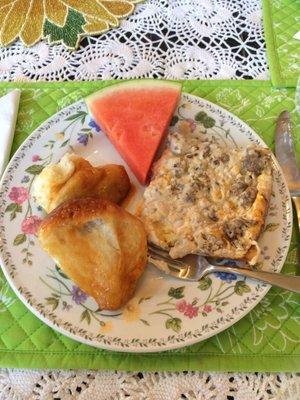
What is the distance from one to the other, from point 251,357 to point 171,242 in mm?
360

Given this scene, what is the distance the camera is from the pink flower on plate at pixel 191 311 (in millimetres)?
1134

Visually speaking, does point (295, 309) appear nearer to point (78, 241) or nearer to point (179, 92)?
point (78, 241)

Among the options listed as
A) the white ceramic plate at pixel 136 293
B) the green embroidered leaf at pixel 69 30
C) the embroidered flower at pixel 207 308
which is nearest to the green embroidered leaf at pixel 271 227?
the white ceramic plate at pixel 136 293

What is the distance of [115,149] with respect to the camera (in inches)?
59.1

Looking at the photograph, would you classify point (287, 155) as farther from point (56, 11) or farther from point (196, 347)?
point (56, 11)

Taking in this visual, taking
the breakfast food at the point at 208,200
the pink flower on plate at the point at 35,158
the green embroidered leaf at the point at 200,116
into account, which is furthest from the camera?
the green embroidered leaf at the point at 200,116

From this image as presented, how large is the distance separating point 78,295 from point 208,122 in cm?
73

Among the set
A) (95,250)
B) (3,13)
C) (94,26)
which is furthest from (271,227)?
(3,13)

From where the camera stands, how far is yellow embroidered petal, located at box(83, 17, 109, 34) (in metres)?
1.86

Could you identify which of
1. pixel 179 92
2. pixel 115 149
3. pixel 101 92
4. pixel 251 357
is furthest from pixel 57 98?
pixel 251 357

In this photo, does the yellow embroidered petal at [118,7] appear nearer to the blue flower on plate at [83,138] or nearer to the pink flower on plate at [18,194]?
the blue flower on plate at [83,138]

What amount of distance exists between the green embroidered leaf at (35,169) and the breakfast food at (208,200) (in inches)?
14.0

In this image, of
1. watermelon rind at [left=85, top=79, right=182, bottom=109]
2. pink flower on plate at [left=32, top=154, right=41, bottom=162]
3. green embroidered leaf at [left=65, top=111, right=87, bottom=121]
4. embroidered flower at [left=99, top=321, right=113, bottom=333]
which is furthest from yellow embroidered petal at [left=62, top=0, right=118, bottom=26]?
embroidered flower at [left=99, top=321, right=113, bottom=333]

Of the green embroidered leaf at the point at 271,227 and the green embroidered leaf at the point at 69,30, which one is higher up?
the green embroidered leaf at the point at 69,30
